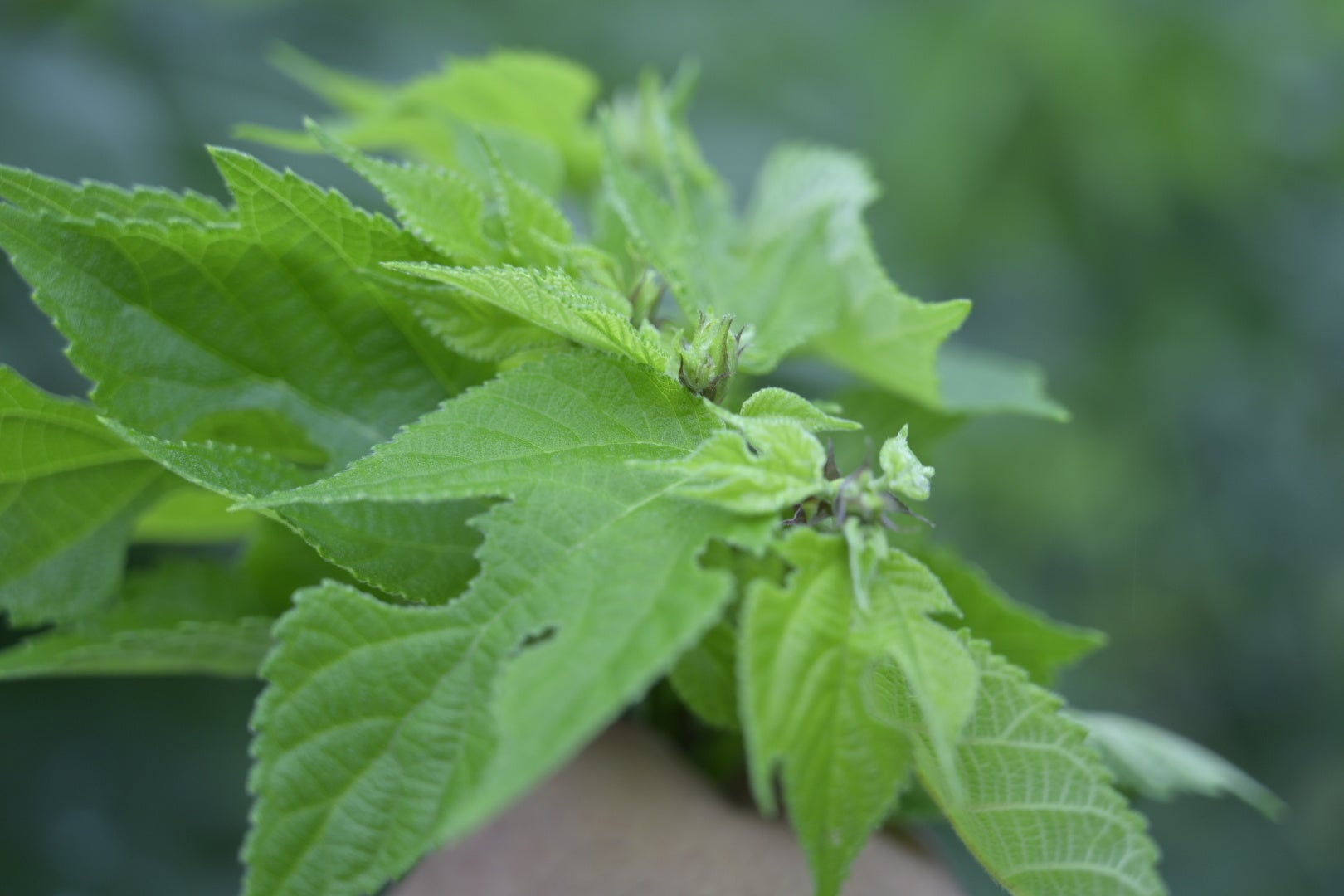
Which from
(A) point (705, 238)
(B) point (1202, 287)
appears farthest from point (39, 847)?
(B) point (1202, 287)

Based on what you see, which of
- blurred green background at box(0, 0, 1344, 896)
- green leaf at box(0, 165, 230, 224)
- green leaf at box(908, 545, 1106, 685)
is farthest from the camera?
blurred green background at box(0, 0, 1344, 896)

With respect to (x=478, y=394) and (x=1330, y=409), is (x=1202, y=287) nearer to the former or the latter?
(x=1330, y=409)

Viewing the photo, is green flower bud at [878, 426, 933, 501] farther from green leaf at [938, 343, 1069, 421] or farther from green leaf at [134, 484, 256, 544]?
green leaf at [134, 484, 256, 544]

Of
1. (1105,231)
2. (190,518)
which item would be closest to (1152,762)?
(190,518)

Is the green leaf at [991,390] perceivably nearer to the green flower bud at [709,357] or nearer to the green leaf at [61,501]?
the green flower bud at [709,357]

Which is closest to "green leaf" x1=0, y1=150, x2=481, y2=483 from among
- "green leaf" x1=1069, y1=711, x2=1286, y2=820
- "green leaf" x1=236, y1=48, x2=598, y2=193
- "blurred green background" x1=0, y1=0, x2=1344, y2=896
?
"green leaf" x1=236, y1=48, x2=598, y2=193

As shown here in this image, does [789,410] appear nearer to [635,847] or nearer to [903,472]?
[903,472]
